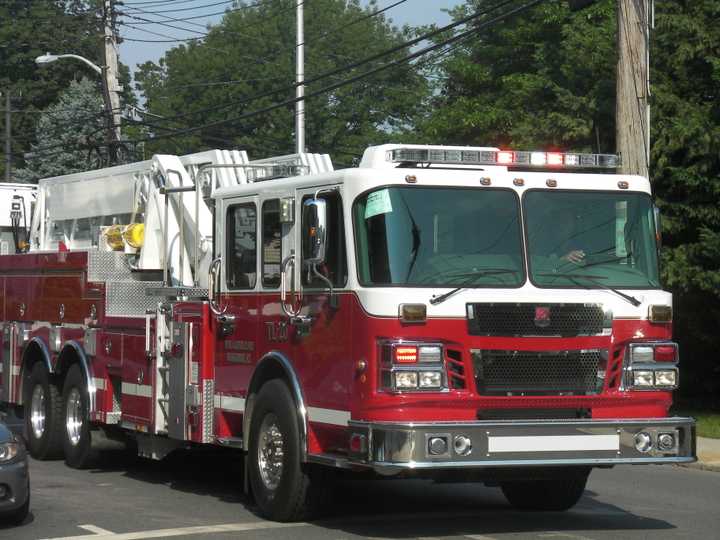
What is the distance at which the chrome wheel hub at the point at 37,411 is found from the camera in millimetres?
14898

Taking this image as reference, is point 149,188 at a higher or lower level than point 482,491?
higher

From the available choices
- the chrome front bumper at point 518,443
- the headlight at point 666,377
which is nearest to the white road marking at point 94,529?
the chrome front bumper at point 518,443

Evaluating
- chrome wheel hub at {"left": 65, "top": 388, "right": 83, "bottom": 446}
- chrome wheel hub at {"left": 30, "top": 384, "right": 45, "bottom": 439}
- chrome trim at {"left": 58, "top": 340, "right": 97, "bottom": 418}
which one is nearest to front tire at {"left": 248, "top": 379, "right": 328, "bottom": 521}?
chrome trim at {"left": 58, "top": 340, "right": 97, "bottom": 418}

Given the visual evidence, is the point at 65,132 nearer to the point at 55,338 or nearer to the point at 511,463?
the point at 55,338

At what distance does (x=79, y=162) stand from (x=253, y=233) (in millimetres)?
40263

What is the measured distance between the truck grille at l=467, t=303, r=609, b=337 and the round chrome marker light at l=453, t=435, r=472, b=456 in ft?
2.38

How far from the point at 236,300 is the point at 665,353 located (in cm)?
344

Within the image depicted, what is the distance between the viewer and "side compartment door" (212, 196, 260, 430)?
1109cm

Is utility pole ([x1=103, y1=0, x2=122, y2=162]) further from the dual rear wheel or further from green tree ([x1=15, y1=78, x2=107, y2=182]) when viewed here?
green tree ([x1=15, y1=78, x2=107, y2=182])

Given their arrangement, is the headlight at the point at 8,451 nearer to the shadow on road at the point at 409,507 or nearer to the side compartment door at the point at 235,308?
the side compartment door at the point at 235,308

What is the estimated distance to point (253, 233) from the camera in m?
11.2

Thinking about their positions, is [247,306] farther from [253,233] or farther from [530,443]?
[530,443]

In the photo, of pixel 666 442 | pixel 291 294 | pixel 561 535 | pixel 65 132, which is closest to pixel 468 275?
pixel 291 294

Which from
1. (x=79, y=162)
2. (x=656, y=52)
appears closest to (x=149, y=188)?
(x=656, y=52)
